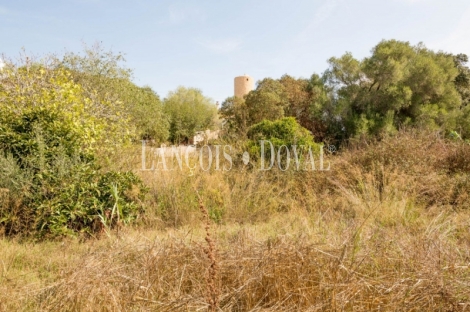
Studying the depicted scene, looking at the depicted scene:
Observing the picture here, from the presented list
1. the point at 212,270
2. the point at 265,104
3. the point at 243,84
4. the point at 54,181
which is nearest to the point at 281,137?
the point at 54,181

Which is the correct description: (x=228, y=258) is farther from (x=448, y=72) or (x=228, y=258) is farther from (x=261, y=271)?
(x=448, y=72)

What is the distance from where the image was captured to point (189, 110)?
2358cm

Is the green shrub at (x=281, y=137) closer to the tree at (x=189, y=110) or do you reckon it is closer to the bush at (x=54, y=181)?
the bush at (x=54, y=181)

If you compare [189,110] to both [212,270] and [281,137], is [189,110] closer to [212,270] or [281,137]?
[281,137]

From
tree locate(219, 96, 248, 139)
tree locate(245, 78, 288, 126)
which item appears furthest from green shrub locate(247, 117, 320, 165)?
tree locate(219, 96, 248, 139)

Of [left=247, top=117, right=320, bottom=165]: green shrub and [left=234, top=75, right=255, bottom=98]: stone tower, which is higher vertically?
[left=234, top=75, right=255, bottom=98]: stone tower

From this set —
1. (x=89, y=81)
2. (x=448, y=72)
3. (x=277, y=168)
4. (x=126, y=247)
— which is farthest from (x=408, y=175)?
(x=448, y=72)

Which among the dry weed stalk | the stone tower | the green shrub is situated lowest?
the dry weed stalk

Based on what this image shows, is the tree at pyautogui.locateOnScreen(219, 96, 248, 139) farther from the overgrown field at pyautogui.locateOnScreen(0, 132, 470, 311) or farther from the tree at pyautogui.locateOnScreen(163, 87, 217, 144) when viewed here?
the overgrown field at pyautogui.locateOnScreen(0, 132, 470, 311)

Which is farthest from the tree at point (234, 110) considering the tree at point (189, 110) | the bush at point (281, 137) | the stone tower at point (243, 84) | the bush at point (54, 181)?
the bush at point (54, 181)

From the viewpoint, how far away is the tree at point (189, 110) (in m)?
22.4

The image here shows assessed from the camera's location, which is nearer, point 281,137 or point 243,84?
point 281,137

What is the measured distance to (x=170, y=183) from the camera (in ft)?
17.0

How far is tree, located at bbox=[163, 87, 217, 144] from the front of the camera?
73.6ft
